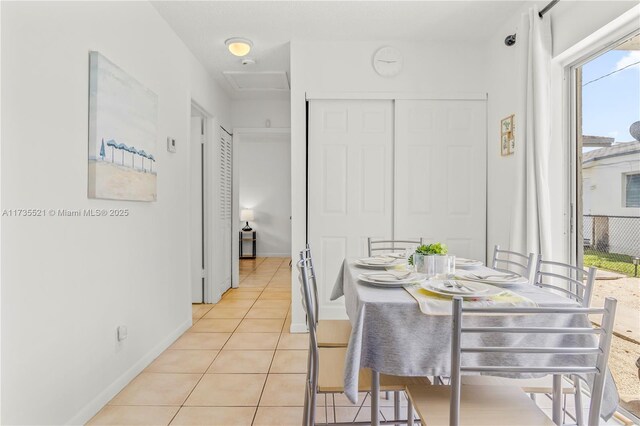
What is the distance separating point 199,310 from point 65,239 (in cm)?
246

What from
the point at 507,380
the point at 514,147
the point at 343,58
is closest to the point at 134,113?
the point at 343,58

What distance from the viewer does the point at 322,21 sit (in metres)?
3.03

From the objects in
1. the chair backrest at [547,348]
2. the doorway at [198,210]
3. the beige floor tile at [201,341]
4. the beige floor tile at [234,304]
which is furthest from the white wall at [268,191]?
the chair backrest at [547,348]

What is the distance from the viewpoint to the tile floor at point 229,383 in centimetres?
205

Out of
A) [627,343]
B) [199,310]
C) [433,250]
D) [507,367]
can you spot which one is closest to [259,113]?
[199,310]

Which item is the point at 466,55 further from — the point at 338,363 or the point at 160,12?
Answer: the point at 338,363

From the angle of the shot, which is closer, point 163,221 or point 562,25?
point 562,25

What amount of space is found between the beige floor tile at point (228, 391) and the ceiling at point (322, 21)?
261 cm

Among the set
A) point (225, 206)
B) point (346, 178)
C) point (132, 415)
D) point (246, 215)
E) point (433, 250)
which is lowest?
point (132, 415)

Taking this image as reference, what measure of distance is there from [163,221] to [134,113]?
0.90 meters

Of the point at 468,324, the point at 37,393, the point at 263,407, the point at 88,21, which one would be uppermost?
the point at 88,21

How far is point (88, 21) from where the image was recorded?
2.02 meters

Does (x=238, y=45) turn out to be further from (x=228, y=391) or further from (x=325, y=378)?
(x=325, y=378)

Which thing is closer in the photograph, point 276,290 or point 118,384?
point 118,384
